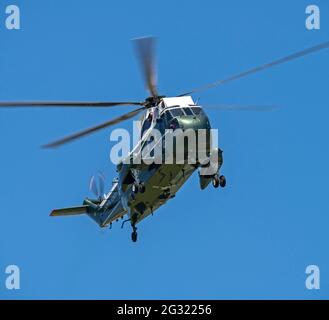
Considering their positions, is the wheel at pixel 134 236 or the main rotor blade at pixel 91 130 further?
the wheel at pixel 134 236

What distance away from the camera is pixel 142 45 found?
2744 centimetres

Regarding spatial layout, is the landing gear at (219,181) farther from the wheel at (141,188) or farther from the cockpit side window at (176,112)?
the wheel at (141,188)

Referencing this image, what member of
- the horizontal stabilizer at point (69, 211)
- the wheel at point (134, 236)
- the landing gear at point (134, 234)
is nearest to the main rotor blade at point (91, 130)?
the landing gear at point (134, 234)

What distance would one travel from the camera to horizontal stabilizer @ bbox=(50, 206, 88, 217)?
36.2 meters

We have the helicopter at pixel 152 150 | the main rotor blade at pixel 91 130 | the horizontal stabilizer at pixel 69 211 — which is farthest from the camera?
the horizontal stabilizer at pixel 69 211

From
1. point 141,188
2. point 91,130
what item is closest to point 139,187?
point 141,188

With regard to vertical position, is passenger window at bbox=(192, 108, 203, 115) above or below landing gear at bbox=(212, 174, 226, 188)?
above

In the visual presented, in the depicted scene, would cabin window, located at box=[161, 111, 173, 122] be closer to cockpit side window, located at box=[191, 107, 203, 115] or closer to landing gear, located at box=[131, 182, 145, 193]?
cockpit side window, located at box=[191, 107, 203, 115]

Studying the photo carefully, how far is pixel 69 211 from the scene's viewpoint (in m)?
36.6

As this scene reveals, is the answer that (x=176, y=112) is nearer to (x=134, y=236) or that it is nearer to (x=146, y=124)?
(x=146, y=124)

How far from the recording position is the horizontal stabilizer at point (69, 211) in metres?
Result: 36.2

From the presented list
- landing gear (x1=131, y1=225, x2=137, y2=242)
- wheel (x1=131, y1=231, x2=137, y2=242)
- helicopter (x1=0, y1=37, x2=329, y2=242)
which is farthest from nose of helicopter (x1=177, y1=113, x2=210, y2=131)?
wheel (x1=131, y1=231, x2=137, y2=242)
